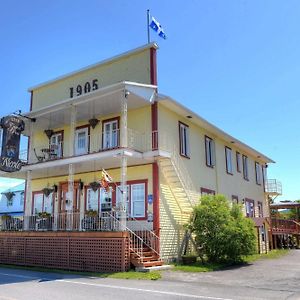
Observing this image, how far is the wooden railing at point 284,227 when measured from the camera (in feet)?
109

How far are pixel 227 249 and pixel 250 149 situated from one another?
14.2 meters

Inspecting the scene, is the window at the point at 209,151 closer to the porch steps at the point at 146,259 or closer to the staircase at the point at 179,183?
the staircase at the point at 179,183

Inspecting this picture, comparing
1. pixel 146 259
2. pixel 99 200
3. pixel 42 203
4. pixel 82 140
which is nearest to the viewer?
pixel 146 259

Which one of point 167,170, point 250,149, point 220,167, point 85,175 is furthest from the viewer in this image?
point 250,149

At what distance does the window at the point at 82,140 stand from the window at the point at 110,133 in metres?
1.37

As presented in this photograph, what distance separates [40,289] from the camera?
1170 centimetres

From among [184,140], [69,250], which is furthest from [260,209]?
[69,250]

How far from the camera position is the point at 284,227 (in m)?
35.1

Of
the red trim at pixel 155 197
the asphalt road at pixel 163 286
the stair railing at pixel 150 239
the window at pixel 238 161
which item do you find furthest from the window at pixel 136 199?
the window at pixel 238 161

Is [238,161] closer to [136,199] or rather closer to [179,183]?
[179,183]

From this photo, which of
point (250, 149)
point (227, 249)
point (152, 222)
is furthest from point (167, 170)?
point (250, 149)

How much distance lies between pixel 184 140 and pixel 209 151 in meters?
→ 3.63

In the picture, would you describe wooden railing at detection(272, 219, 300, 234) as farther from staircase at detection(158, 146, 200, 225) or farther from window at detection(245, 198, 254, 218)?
staircase at detection(158, 146, 200, 225)

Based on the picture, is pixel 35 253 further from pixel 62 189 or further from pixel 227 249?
pixel 227 249
